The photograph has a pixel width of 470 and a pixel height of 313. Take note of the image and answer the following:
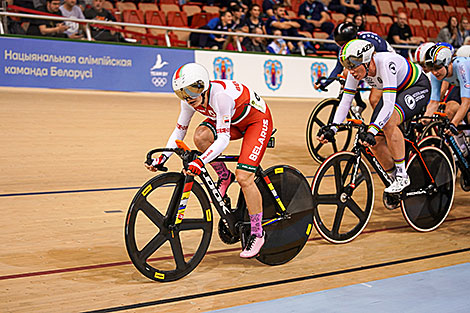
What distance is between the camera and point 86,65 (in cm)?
1091

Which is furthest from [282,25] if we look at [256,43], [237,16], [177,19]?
[177,19]

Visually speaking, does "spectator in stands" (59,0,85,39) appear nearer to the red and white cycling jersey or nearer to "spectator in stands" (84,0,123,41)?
"spectator in stands" (84,0,123,41)

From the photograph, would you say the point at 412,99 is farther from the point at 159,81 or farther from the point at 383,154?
the point at 159,81

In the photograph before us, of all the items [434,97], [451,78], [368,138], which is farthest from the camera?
[434,97]

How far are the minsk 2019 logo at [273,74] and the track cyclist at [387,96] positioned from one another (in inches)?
315

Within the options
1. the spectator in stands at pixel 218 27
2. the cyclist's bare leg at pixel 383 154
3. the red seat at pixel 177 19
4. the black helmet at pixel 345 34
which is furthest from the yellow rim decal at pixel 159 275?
the red seat at pixel 177 19

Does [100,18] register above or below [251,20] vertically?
below

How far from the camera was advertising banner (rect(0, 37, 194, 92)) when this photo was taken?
10.3m

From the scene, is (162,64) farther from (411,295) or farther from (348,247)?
(411,295)

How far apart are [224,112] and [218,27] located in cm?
928

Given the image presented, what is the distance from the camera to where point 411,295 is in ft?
11.6

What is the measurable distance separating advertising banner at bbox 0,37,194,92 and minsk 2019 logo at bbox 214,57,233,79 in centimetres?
52

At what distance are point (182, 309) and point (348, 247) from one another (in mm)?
1635

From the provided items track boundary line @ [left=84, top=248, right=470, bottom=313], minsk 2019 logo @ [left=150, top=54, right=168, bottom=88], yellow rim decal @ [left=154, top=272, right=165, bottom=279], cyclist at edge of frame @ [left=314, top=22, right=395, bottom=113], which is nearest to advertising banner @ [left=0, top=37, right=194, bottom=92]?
minsk 2019 logo @ [left=150, top=54, right=168, bottom=88]
